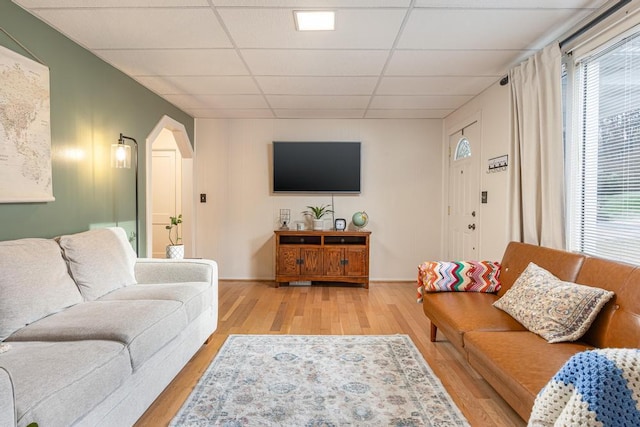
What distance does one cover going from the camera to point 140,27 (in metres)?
2.38

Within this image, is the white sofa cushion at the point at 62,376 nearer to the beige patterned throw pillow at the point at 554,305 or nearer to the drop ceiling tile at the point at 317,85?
the beige patterned throw pillow at the point at 554,305

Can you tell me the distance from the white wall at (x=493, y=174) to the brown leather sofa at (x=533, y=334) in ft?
3.08

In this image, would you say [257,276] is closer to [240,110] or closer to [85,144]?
[240,110]

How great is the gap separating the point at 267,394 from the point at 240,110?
360 centimetres

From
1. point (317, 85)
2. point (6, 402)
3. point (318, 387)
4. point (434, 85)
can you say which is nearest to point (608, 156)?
point (434, 85)

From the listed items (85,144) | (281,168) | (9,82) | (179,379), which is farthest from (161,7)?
(281,168)

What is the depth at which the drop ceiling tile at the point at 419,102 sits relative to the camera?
3979 millimetres

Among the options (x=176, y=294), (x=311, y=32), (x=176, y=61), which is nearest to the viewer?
(x=176, y=294)

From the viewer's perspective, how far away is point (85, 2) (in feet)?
6.89

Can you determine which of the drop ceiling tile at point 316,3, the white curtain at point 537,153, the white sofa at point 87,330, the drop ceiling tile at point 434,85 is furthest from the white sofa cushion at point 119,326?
the drop ceiling tile at point 434,85

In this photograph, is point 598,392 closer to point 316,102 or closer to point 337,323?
point 337,323

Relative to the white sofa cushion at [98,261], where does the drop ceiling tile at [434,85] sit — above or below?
above

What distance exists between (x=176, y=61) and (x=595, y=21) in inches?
122

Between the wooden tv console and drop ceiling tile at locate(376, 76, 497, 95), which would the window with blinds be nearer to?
drop ceiling tile at locate(376, 76, 497, 95)
